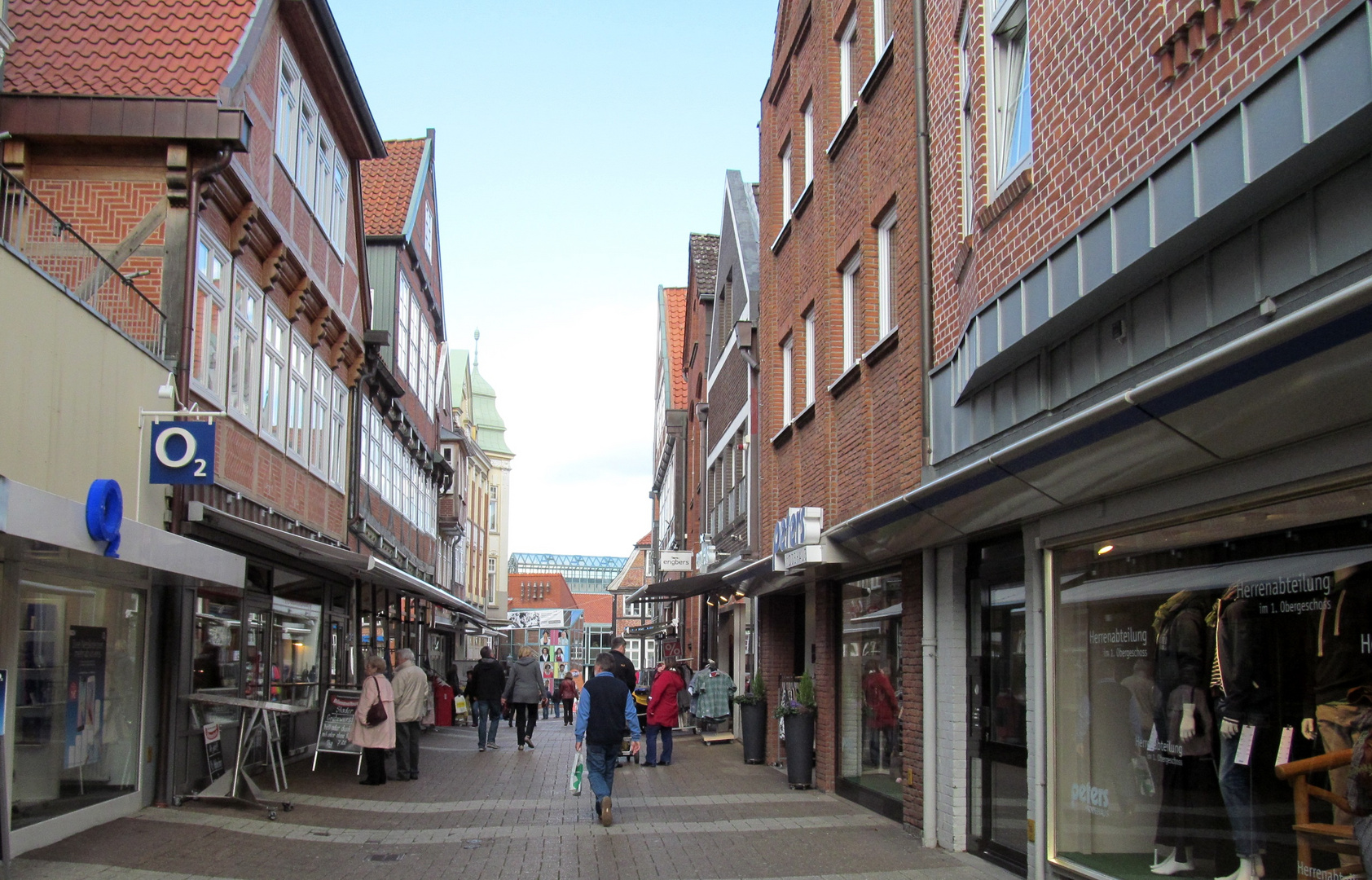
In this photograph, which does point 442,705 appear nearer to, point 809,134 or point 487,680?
point 487,680

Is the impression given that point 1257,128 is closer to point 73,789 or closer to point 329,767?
point 73,789

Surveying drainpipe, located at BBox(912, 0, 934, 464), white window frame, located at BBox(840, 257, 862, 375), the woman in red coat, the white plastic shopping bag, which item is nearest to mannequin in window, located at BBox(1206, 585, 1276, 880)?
drainpipe, located at BBox(912, 0, 934, 464)

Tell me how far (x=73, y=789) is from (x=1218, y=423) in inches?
361

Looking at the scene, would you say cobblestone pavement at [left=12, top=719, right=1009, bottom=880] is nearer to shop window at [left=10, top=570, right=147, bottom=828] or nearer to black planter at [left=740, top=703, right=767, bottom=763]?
shop window at [left=10, top=570, right=147, bottom=828]

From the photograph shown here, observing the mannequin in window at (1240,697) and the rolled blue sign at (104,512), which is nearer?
the mannequin in window at (1240,697)

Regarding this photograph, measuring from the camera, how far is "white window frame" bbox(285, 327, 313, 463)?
55.3ft

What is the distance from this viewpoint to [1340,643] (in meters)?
5.58

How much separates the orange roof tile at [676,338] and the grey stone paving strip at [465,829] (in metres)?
29.7

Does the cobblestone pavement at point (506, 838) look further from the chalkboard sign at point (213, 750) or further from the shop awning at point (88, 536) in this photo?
the shop awning at point (88, 536)

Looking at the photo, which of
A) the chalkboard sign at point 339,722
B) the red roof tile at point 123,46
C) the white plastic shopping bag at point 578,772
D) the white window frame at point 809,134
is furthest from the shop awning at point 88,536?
the white window frame at point 809,134

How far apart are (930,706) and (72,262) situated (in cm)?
808

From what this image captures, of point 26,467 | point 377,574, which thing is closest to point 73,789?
point 26,467

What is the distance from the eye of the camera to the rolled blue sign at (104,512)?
803cm

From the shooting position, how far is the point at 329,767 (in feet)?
54.6
